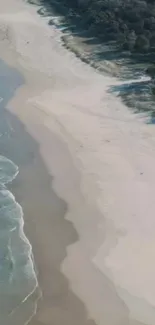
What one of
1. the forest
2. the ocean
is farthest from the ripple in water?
the forest

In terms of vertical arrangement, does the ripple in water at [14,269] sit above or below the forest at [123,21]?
above

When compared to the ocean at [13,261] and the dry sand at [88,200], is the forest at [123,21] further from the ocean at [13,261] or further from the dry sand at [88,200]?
the ocean at [13,261]

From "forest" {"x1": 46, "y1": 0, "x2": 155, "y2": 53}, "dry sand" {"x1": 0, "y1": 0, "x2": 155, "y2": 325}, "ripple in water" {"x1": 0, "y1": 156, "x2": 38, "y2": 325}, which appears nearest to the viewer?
"ripple in water" {"x1": 0, "y1": 156, "x2": 38, "y2": 325}

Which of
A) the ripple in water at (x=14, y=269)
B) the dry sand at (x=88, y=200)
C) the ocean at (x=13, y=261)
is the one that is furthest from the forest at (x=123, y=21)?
the ripple in water at (x=14, y=269)

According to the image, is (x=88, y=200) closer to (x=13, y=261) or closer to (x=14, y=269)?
(x=13, y=261)

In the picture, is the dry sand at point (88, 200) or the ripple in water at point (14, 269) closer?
the ripple in water at point (14, 269)

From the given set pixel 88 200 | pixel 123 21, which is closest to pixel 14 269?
pixel 88 200

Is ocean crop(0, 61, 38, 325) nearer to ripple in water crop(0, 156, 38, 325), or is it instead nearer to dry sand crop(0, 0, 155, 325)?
→ ripple in water crop(0, 156, 38, 325)
